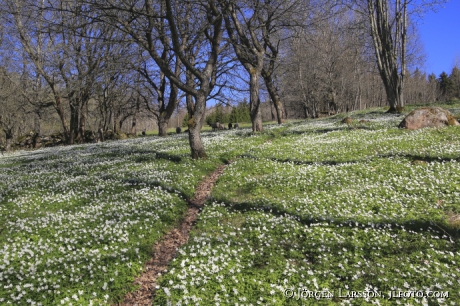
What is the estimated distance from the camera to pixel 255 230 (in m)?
8.40

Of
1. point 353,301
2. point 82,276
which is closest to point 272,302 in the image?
point 353,301

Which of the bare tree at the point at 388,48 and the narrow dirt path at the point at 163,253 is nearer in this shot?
the narrow dirt path at the point at 163,253

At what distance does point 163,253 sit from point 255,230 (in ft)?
8.59

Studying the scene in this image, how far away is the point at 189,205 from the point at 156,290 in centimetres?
500

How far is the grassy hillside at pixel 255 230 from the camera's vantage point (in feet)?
19.2

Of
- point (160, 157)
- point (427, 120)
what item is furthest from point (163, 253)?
point (427, 120)

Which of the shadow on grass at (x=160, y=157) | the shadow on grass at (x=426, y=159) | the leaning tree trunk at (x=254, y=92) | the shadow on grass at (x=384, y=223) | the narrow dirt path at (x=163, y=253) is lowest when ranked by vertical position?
the narrow dirt path at (x=163, y=253)

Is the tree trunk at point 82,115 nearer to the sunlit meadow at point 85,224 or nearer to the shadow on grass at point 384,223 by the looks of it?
the sunlit meadow at point 85,224

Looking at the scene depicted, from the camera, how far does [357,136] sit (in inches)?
741

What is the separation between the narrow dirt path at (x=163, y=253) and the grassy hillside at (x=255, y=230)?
25 centimetres

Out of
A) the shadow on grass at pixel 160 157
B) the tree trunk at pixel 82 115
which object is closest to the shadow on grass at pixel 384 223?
the shadow on grass at pixel 160 157

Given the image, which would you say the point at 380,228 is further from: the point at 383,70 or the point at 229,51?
the point at 383,70

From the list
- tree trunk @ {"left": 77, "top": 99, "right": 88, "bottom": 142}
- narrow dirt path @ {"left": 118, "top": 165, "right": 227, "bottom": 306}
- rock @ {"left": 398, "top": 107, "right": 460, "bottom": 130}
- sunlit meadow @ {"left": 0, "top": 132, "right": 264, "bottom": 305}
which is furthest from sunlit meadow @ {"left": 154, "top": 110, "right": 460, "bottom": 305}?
tree trunk @ {"left": 77, "top": 99, "right": 88, "bottom": 142}

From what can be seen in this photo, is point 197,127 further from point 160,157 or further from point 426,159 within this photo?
point 426,159
